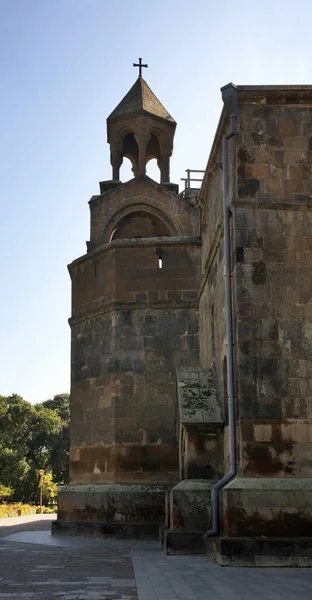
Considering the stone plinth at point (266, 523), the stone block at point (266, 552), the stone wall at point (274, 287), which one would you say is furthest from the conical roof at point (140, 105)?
the stone block at point (266, 552)

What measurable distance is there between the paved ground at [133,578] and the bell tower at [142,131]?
1297cm

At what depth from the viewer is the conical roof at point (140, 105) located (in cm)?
2188

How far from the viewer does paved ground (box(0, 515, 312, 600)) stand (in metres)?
7.23

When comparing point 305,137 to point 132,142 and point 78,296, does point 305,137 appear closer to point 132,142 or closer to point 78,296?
point 78,296

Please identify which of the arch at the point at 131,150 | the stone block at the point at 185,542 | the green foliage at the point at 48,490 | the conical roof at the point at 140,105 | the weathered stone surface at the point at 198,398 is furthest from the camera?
the green foliage at the point at 48,490

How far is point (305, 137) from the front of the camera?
442 inches

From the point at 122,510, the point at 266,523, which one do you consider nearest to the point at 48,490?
the point at 122,510

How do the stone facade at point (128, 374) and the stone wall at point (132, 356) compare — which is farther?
the stone wall at point (132, 356)

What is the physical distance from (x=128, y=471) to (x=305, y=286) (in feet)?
20.7

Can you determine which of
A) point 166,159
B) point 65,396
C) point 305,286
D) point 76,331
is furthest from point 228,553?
point 65,396

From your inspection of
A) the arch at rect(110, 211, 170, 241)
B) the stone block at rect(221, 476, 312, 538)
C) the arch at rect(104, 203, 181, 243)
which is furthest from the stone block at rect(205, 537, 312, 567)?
the arch at rect(110, 211, 170, 241)

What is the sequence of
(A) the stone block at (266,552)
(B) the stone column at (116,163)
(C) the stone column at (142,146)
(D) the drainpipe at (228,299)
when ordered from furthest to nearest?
1. (B) the stone column at (116,163)
2. (C) the stone column at (142,146)
3. (D) the drainpipe at (228,299)
4. (A) the stone block at (266,552)

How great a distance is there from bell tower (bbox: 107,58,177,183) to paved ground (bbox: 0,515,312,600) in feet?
42.5

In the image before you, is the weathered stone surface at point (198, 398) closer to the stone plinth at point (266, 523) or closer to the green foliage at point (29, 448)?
the stone plinth at point (266, 523)
